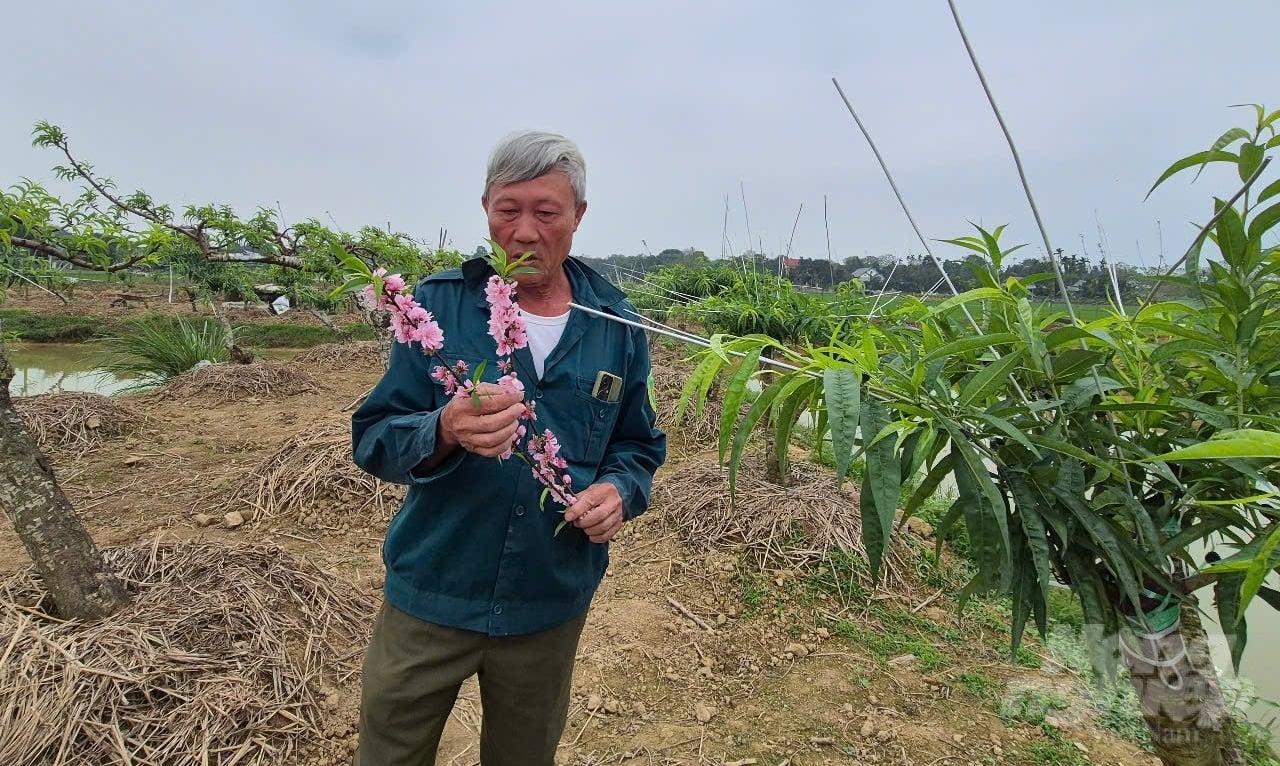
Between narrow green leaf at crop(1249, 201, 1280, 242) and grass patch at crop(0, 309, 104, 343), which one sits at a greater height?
narrow green leaf at crop(1249, 201, 1280, 242)

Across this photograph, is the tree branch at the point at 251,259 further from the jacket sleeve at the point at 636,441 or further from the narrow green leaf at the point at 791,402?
the narrow green leaf at the point at 791,402

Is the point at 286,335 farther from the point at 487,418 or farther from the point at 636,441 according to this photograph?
the point at 487,418

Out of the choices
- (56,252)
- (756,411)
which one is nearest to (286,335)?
(56,252)

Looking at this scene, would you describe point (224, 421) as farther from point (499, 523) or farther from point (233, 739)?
point (499, 523)

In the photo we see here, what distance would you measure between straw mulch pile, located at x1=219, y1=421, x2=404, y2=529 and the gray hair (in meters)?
3.51

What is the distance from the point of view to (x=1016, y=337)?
3.54 ft

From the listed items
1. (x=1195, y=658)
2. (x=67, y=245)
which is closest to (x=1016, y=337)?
(x=1195, y=658)

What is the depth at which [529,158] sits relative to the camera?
4.66 feet

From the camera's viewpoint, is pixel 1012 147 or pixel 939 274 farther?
pixel 939 274

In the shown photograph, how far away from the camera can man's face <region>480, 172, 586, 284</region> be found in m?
1.43

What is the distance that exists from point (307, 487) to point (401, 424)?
358cm

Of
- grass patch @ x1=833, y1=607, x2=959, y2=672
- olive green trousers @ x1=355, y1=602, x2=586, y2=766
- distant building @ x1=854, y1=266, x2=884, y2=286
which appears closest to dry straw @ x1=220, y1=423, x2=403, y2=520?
olive green trousers @ x1=355, y1=602, x2=586, y2=766

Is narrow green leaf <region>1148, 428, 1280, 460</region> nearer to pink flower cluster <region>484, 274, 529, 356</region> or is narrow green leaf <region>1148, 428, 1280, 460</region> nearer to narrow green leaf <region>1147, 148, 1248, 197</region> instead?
narrow green leaf <region>1147, 148, 1248, 197</region>

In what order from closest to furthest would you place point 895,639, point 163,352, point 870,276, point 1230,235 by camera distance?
point 1230,235 → point 895,639 → point 870,276 → point 163,352
